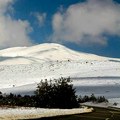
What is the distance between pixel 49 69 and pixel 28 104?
37.5 metres

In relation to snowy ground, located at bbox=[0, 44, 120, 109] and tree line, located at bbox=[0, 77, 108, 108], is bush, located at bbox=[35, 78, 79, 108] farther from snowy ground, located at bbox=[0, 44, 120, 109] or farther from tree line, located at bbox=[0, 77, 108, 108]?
snowy ground, located at bbox=[0, 44, 120, 109]

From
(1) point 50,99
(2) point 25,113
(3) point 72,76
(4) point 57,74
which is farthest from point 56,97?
(4) point 57,74

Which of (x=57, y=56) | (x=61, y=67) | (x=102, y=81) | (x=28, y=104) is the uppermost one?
(x=57, y=56)

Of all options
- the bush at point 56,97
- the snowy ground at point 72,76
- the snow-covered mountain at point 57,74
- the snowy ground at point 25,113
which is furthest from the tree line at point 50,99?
the snow-covered mountain at point 57,74

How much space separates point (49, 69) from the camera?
227ft

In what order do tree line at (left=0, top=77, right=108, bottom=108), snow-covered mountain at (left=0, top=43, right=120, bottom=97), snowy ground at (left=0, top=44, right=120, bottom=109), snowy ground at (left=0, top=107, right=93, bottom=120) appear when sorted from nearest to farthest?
1. snowy ground at (left=0, top=107, right=93, bottom=120)
2. tree line at (left=0, top=77, right=108, bottom=108)
3. snowy ground at (left=0, top=44, right=120, bottom=109)
4. snow-covered mountain at (left=0, top=43, right=120, bottom=97)

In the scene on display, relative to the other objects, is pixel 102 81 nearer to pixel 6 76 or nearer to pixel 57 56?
pixel 6 76

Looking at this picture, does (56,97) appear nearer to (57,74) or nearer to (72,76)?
(72,76)

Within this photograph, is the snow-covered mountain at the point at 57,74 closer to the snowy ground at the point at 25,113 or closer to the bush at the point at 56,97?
the bush at the point at 56,97

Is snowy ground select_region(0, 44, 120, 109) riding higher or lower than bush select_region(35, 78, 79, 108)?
higher

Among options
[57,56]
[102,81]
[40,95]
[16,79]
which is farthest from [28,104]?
[57,56]

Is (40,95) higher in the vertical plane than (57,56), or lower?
lower

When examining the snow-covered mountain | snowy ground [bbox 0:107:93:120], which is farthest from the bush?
the snow-covered mountain

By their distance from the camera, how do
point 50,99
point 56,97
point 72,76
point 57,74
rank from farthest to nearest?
point 57,74 < point 72,76 < point 56,97 < point 50,99
